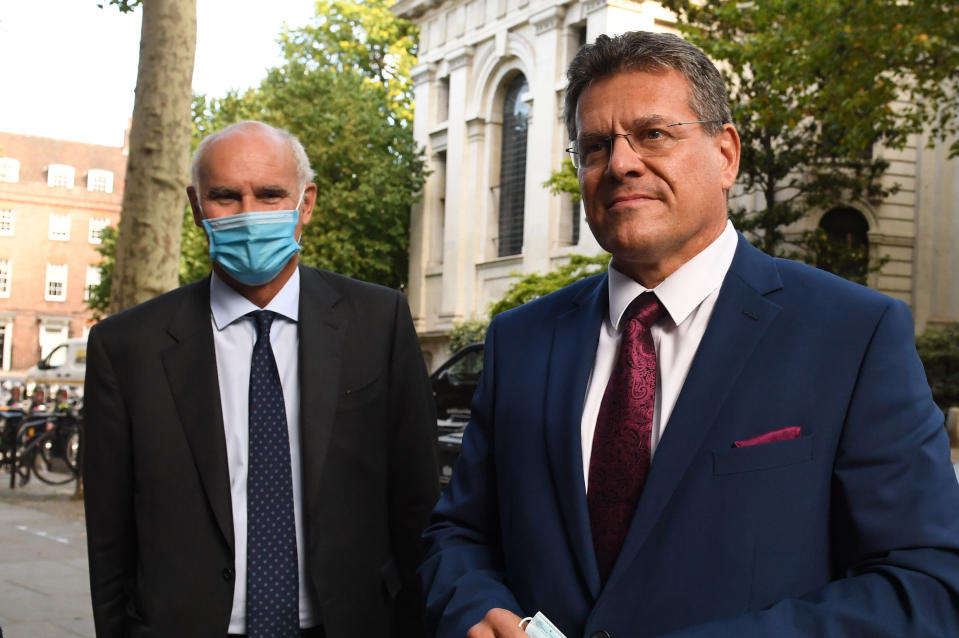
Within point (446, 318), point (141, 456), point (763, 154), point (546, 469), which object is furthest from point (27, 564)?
point (446, 318)

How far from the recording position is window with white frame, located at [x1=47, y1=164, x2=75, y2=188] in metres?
75.3

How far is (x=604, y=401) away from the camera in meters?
2.11

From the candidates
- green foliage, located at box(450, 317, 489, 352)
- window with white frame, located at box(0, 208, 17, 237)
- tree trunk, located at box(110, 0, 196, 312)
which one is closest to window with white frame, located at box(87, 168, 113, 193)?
window with white frame, located at box(0, 208, 17, 237)

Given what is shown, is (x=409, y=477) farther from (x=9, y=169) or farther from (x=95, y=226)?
(x=9, y=169)

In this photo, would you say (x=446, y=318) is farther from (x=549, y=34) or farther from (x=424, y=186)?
(x=549, y=34)

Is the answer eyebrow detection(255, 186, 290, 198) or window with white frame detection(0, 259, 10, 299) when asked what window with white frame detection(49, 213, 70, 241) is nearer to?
window with white frame detection(0, 259, 10, 299)

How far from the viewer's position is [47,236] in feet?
233

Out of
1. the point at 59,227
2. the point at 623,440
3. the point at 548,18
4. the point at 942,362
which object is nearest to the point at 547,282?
the point at 942,362

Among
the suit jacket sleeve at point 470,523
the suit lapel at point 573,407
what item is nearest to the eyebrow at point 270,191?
the suit jacket sleeve at point 470,523

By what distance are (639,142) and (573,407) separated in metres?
0.54

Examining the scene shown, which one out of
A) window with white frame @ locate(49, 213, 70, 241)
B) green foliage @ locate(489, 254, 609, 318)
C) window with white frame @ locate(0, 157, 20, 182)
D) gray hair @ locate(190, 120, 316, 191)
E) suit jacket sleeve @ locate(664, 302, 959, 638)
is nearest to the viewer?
suit jacket sleeve @ locate(664, 302, 959, 638)

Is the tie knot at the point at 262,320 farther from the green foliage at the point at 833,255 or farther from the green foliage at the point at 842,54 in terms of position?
the green foliage at the point at 833,255

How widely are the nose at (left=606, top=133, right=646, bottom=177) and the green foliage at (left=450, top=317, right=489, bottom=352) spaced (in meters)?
29.7

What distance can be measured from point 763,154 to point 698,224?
876 inches
